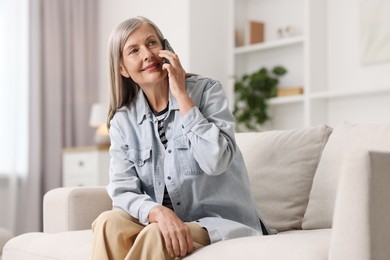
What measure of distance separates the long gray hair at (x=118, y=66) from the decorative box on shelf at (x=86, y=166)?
2.69 meters

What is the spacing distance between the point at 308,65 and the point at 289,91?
268 mm

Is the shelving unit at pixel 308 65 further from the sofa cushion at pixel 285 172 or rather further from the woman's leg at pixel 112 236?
the woman's leg at pixel 112 236

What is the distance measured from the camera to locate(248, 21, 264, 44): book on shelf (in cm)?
534

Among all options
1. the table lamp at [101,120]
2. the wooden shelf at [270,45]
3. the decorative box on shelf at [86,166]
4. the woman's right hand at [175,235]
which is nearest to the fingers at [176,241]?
the woman's right hand at [175,235]

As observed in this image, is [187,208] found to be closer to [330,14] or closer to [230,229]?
[230,229]

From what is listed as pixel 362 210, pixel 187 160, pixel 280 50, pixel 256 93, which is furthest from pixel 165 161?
pixel 280 50

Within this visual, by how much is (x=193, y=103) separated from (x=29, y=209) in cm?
363

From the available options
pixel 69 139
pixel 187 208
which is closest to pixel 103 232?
pixel 187 208

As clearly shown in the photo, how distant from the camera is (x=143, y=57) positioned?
2.14 meters

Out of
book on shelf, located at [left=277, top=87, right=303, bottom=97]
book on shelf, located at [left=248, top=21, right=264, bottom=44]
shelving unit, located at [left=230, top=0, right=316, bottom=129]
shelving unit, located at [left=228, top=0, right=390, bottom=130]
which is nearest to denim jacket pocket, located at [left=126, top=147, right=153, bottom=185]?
shelving unit, located at [left=228, top=0, right=390, bottom=130]

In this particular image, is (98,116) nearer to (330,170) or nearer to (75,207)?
(75,207)

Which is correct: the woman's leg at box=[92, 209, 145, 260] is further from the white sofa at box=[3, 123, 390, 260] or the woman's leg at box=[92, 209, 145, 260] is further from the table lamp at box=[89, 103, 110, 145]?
the table lamp at box=[89, 103, 110, 145]

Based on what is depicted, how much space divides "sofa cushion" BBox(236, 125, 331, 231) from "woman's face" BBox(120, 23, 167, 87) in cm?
54

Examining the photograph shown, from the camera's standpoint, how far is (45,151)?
218 inches
